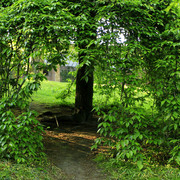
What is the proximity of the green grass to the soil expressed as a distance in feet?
0.96

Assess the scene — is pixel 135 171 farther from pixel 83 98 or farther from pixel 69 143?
pixel 83 98

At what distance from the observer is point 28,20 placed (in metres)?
4.34

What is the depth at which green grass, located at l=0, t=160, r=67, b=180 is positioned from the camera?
372 centimetres

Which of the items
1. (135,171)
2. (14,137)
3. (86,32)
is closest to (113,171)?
(135,171)

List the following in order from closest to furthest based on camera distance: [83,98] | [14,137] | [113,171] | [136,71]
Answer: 1. [14,137]
2. [113,171]
3. [136,71]
4. [83,98]

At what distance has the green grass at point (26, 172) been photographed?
372 cm

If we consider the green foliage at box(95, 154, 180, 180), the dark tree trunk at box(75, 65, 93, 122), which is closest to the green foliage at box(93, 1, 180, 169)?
the green foliage at box(95, 154, 180, 180)

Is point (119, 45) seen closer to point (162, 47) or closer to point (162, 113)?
point (162, 47)

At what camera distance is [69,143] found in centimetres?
630

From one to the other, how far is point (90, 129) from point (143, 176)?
3.62m

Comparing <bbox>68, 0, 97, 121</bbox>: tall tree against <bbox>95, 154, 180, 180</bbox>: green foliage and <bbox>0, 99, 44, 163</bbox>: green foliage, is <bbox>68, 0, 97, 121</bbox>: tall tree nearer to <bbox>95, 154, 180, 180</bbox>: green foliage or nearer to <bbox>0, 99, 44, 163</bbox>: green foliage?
<bbox>0, 99, 44, 163</bbox>: green foliage

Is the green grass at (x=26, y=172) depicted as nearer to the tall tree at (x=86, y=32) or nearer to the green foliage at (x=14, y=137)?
the green foliage at (x=14, y=137)

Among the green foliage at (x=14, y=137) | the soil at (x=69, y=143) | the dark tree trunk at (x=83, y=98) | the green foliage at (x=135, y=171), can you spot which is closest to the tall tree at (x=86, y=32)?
the green foliage at (x=14, y=137)

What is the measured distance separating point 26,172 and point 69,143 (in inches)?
95.5
